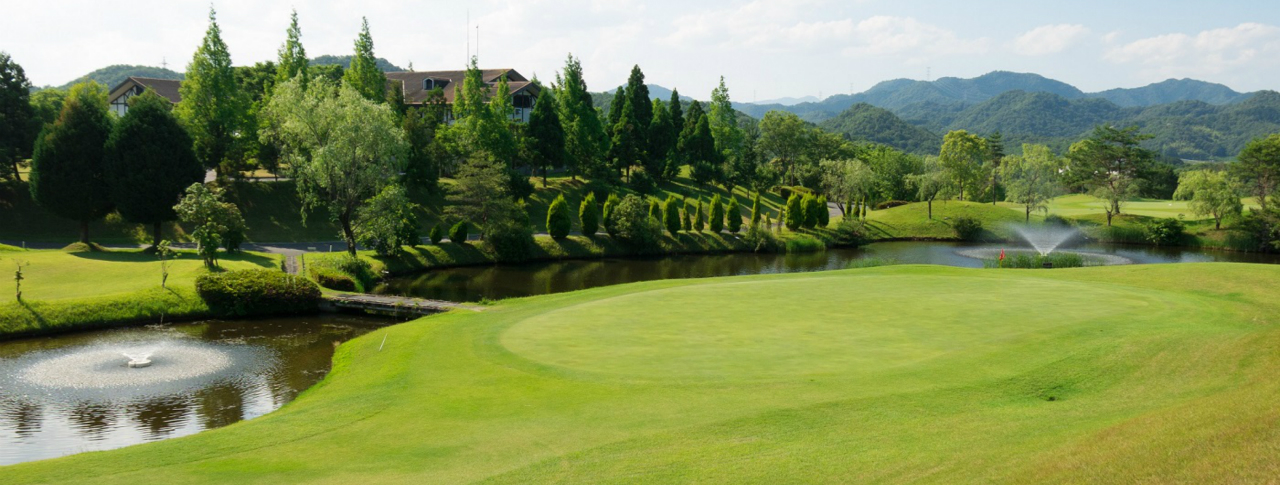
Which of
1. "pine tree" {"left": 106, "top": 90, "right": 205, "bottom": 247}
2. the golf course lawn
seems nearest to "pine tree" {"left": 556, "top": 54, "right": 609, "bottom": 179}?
"pine tree" {"left": 106, "top": 90, "right": 205, "bottom": 247}

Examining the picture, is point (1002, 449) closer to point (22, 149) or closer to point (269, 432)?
point (269, 432)

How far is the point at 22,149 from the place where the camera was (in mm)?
59531

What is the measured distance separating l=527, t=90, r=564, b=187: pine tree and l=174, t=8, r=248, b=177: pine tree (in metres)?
26.9

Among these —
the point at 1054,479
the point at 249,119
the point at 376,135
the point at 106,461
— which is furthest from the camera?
the point at 249,119

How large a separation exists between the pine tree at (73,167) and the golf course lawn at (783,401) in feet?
110

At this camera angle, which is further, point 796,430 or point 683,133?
point 683,133

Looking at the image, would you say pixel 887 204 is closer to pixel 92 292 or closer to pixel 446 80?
pixel 446 80

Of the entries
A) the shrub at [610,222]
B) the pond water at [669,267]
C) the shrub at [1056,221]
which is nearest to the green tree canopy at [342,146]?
the pond water at [669,267]

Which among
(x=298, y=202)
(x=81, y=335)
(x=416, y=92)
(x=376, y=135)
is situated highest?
(x=416, y=92)

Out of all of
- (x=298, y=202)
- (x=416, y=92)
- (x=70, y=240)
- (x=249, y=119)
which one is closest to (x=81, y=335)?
(x=70, y=240)

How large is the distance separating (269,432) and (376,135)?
115 feet

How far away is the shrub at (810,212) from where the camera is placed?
73.0 m

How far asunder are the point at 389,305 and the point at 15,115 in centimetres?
4703

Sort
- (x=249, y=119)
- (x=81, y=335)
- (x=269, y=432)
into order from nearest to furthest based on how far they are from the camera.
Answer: (x=269, y=432)
(x=81, y=335)
(x=249, y=119)
